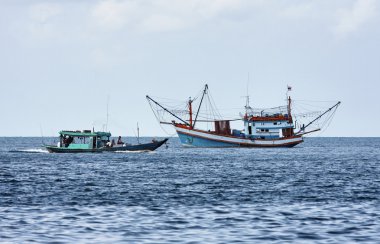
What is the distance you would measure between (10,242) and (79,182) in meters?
27.6

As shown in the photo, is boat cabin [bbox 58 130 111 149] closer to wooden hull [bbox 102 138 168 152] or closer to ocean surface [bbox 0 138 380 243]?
wooden hull [bbox 102 138 168 152]

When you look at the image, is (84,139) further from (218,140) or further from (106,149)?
(218,140)

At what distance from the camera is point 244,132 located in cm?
14538

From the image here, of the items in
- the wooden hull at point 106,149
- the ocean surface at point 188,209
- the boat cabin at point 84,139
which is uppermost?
the boat cabin at point 84,139

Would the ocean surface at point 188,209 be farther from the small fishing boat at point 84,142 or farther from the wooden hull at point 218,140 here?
the wooden hull at point 218,140

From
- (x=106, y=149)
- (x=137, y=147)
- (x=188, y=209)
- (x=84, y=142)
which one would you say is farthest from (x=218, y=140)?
(x=188, y=209)

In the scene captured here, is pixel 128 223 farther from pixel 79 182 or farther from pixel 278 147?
pixel 278 147

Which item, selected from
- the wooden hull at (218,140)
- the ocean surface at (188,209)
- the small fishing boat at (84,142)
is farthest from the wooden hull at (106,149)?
the ocean surface at (188,209)

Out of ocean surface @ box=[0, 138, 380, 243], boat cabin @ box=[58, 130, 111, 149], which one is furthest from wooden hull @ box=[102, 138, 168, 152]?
ocean surface @ box=[0, 138, 380, 243]

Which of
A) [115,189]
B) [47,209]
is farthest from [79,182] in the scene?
[47,209]

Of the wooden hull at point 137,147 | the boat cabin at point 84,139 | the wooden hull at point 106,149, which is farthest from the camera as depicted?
the wooden hull at point 137,147

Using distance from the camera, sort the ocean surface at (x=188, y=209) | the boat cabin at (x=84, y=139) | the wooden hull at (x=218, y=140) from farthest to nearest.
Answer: the wooden hull at (x=218, y=140) < the boat cabin at (x=84, y=139) < the ocean surface at (x=188, y=209)

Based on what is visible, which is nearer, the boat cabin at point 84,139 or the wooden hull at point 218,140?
the boat cabin at point 84,139

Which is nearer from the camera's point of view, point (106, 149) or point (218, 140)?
point (106, 149)
